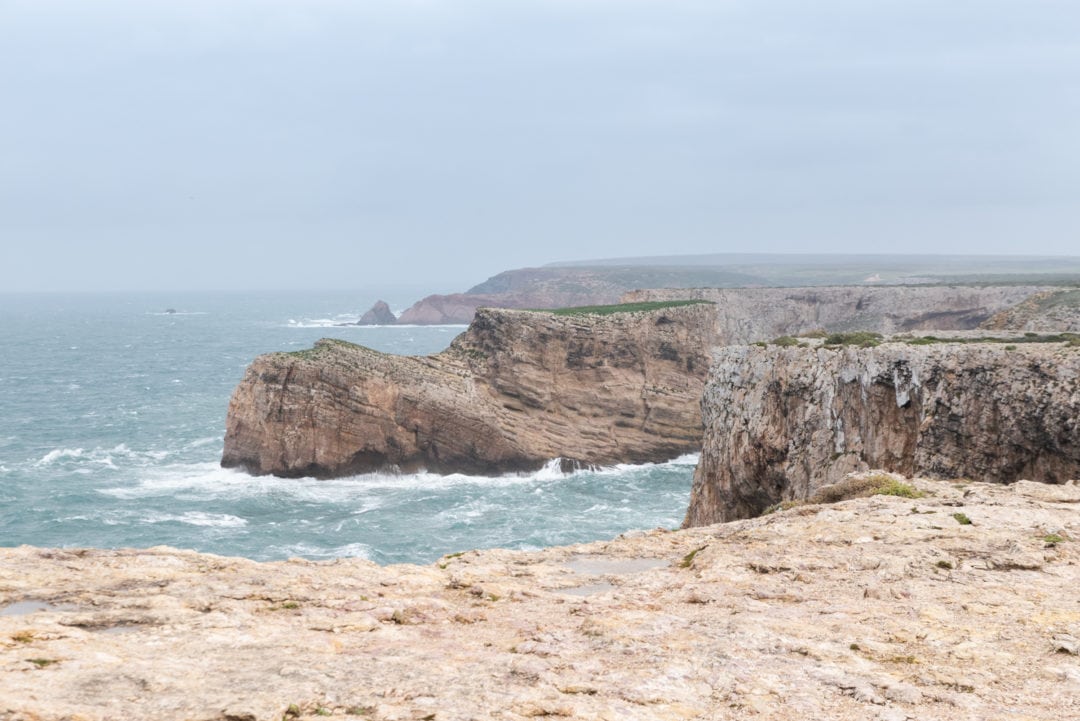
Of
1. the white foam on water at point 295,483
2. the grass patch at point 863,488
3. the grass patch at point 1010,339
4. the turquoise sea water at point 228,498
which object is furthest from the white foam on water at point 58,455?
the grass patch at point 863,488

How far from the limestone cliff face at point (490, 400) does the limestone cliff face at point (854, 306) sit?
85.7 ft

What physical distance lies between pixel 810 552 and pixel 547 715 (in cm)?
665

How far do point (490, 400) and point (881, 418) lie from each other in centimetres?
3469

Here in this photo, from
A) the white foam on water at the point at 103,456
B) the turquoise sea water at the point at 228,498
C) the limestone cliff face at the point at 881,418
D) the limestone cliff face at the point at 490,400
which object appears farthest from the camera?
the white foam on water at the point at 103,456

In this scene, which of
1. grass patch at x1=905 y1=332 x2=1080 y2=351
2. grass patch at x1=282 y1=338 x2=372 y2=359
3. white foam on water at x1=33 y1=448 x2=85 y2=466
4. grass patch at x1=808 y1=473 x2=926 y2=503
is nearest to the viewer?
grass patch at x1=808 y1=473 x2=926 y2=503

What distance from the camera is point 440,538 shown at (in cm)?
3994

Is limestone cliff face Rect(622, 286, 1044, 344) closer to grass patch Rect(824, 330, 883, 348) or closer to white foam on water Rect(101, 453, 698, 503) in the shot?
white foam on water Rect(101, 453, 698, 503)

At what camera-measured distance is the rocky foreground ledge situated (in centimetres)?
718

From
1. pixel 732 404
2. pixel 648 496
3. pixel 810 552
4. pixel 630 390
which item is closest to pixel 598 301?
pixel 630 390

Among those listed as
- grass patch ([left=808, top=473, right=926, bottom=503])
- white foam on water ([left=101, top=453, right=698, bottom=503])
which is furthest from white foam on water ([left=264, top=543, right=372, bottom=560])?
grass patch ([left=808, top=473, right=926, bottom=503])

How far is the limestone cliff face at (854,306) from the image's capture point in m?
89.8

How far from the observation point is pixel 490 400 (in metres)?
56.0

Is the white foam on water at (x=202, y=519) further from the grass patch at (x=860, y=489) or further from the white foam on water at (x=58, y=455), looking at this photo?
the grass patch at (x=860, y=489)

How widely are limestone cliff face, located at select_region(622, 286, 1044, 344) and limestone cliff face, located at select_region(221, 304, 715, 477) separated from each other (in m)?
26.1
